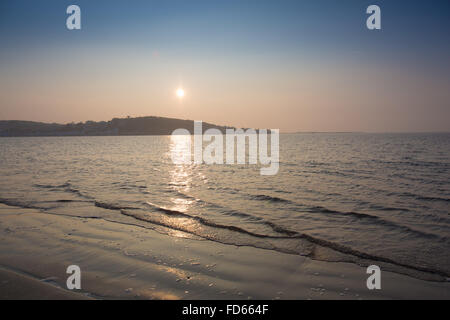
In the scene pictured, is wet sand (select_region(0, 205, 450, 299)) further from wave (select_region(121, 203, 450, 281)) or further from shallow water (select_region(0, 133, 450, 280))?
shallow water (select_region(0, 133, 450, 280))

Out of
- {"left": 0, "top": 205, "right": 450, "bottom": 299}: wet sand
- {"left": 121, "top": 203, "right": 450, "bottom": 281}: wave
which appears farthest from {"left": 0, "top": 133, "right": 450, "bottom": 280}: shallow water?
{"left": 0, "top": 205, "right": 450, "bottom": 299}: wet sand

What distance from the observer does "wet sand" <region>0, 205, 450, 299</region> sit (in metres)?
5.51

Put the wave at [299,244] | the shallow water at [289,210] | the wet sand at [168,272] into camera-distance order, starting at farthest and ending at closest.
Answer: the shallow water at [289,210]
the wave at [299,244]
the wet sand at [168,272]

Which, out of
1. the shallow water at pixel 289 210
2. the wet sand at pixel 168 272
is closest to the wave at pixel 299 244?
the shallow water at pixel 289 210

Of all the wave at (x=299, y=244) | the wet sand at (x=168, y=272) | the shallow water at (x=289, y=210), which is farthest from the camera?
the shallow water at (x=289, y=210)

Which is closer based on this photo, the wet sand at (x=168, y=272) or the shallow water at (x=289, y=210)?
the wet sand at (x=168, y=272)

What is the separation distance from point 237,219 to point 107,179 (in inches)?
562

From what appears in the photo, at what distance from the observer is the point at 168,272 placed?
6.40 m

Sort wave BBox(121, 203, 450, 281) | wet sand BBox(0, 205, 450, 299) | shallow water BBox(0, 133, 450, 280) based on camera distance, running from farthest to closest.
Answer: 1. shallow water BBox(0, 133, 450, 280)
2. wave BBox(121, 203, 450, 281)
3. wet sand BBox(0, 205, 450, 299)

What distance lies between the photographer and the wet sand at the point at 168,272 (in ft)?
18.1

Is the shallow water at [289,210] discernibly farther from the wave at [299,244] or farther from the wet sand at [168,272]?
the wet sand at [168,272]

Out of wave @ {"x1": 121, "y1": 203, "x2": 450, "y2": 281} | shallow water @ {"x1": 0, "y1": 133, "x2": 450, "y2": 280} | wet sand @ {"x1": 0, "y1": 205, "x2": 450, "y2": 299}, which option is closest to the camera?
wet sand @ {"x1": 0, "y1": 205, "x2": 450, "y2": 299}

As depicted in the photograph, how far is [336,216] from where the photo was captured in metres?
11.8
